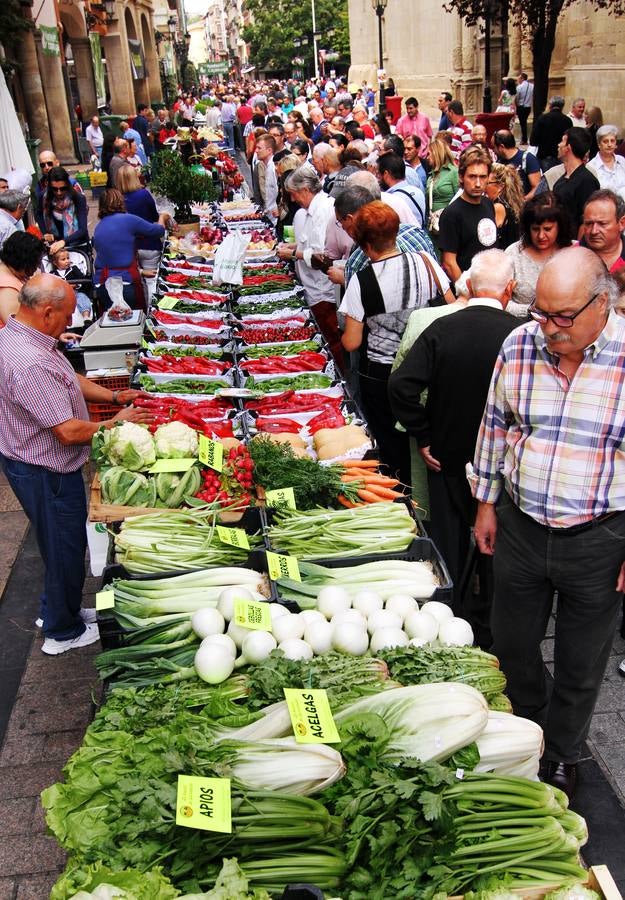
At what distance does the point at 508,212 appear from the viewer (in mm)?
7758

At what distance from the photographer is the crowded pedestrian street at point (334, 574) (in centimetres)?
237

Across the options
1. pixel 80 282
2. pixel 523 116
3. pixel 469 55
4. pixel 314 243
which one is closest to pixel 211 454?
pixel 314 243

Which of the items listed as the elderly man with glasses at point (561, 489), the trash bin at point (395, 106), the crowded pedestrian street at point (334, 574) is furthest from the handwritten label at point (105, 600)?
the trash bin at point (395, 106)

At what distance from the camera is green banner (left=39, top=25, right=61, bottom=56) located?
21688mm

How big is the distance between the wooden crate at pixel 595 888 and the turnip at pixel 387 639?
3.22 feet

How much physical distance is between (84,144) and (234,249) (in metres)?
21.6

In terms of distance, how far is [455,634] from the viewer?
3.31m

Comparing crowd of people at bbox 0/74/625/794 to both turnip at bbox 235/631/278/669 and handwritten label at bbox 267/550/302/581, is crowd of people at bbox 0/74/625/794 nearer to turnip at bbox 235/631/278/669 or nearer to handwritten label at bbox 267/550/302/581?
handwritten label at bbox 267/550/302/581

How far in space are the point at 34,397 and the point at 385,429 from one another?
246 centimetres

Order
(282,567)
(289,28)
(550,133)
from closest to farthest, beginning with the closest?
(282,567) → (550,133) → (289,28)

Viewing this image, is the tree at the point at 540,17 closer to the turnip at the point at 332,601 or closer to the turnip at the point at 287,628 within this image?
the turnip at the point at 332,601

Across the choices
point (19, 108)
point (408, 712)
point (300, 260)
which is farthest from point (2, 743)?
point (19, 108)

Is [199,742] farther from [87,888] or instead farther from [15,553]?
[15,553]

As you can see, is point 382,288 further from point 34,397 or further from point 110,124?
point 110,124
